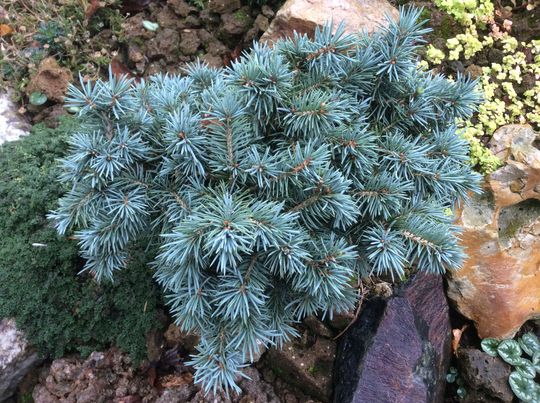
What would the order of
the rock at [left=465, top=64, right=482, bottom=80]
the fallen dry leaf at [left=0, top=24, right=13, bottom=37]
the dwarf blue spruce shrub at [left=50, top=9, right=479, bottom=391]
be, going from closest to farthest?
the dwarf blue spruce shrub at [left=50, top=9, right=479, bottom=391], the rock at [left=465, top=64, right=482, bottom=80], the fallen dry leaf at [left=0, top=24, right=13, bottom=37]

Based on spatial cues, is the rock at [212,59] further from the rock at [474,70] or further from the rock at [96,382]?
the rock at [96,382]

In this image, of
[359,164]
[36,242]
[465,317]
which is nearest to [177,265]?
[359,164]

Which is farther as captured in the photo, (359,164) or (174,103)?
(174,103)

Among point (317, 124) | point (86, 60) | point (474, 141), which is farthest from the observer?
point (86, 60)

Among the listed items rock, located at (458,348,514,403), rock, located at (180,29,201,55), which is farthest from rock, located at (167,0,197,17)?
rock, located at (458,348,514,403)

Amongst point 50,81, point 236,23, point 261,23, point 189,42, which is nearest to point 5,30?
point 50,81

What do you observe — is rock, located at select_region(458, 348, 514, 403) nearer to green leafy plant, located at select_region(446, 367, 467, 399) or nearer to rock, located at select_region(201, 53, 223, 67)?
green leafy plant, located at select_region(446, 367, 467, 399)

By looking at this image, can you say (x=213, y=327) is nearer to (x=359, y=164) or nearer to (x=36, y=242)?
(x=359, y=164)
